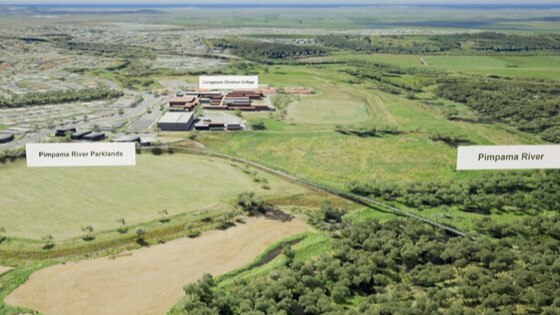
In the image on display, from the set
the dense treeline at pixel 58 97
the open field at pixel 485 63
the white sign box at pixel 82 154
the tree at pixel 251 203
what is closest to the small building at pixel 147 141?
the tree at pixel 251 203

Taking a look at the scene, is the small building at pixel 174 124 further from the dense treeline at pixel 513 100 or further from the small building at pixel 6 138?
the dense treeline at pixel 513 100

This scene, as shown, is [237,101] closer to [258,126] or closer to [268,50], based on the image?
[258,126]

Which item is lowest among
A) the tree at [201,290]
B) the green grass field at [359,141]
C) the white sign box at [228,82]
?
the tree at [201,290]

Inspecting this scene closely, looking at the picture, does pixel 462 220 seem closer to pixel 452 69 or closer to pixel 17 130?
pixel 17 130

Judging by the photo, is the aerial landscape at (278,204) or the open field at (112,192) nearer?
the aerial landscape at (278,204)

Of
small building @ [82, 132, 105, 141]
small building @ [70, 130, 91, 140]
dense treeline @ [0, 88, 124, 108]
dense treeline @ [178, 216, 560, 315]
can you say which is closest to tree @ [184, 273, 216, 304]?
dense treeline @ [178, 216, 560, 315]

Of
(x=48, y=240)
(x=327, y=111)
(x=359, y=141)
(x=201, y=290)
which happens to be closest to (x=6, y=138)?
(x=48, y=240)

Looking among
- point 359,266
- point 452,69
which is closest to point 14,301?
point 359,266
